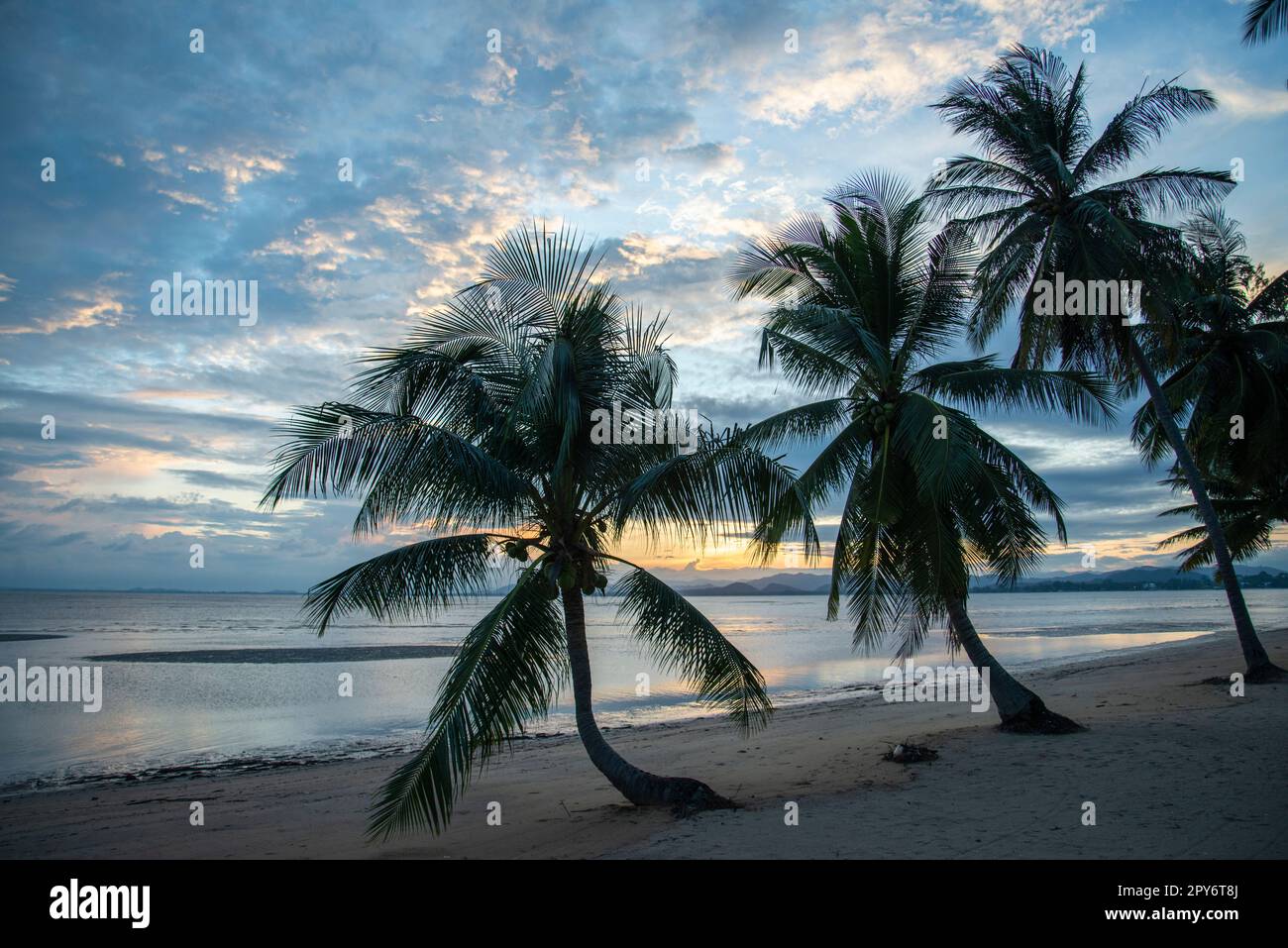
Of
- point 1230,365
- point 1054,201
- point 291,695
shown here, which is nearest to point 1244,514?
point 1230,365

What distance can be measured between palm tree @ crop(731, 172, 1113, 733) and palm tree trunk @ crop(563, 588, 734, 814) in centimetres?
405

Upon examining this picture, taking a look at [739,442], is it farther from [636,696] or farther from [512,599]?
[636,696]

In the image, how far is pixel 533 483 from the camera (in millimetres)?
8766

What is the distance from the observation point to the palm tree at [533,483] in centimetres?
751

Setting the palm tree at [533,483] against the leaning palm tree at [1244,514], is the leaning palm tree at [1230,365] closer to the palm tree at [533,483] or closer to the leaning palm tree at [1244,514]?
the leaning palm tree at [1244,514]

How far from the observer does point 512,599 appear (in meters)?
7.41

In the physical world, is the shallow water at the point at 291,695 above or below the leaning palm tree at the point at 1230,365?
below

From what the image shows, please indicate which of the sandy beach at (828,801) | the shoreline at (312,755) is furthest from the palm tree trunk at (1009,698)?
the shoreline at (312,755)

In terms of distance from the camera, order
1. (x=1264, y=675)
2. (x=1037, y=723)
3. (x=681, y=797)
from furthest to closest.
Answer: (x=1264, y=675) < (x=1037, y=723) < (x=681, y=797)

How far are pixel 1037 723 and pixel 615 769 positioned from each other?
7109 millimetres

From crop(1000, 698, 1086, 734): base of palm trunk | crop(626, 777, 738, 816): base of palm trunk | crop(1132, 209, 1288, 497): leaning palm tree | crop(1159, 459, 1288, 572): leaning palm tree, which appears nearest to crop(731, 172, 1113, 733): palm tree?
crop(1000, 698, 1086, 734): base of palm trunk

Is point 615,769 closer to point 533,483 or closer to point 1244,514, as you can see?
point 533,483

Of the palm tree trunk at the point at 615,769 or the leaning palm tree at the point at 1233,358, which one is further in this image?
the leaning palm tree at the point at 1233,358
